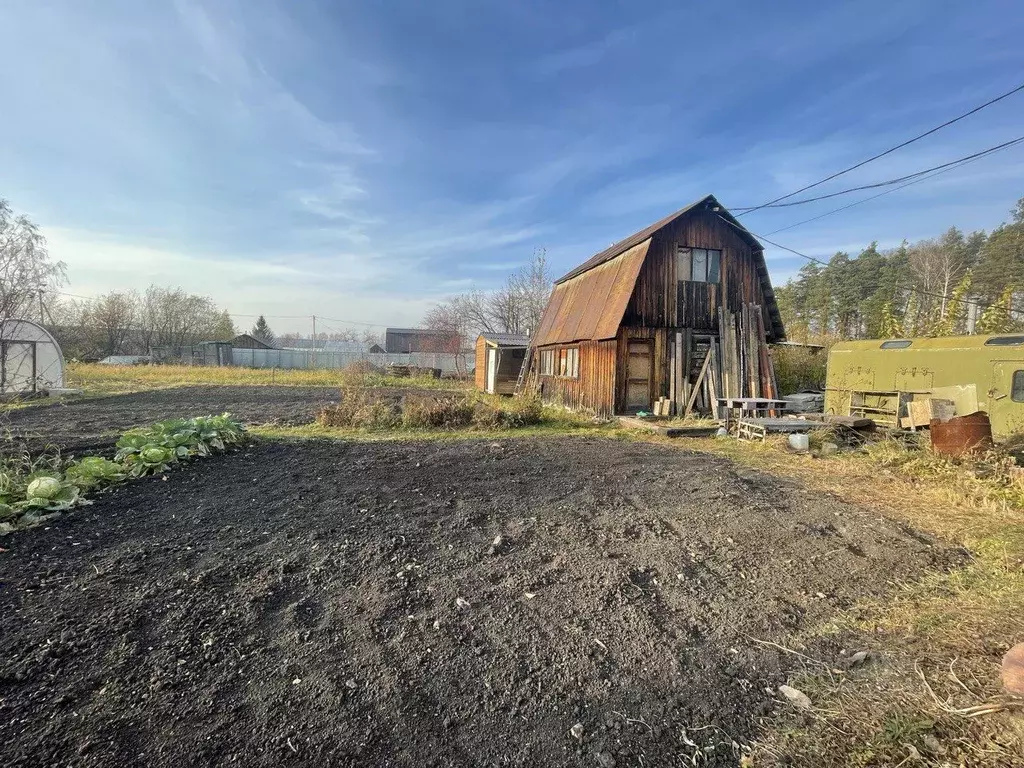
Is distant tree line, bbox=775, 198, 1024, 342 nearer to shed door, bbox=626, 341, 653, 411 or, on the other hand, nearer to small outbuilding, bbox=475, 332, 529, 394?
shed door, bbox=626, 341, 653, 411

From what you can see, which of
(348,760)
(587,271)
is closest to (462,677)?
(348,760)

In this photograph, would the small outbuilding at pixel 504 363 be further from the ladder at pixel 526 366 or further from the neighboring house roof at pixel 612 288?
the neighboring house roof at pixel 612 288

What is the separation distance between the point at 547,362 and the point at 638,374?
5589mm

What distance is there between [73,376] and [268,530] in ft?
93.8

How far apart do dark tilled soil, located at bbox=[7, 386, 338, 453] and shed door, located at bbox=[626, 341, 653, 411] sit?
915 centimetres

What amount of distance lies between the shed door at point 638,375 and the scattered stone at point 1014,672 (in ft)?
35.6

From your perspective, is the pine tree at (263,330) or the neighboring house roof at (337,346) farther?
the pine tree at (263,330)

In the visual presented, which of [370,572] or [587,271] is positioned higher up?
[587,271]

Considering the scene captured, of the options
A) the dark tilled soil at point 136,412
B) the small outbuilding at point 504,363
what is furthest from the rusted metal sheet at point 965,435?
the small outbuilding at point 504,363

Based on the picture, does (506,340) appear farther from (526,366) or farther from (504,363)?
(526,366)

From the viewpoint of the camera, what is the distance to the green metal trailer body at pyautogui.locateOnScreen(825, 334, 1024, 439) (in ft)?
23.3

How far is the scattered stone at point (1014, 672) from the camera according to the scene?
186cm

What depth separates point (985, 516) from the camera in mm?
4918

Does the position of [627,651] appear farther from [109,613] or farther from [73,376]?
[73,376]
